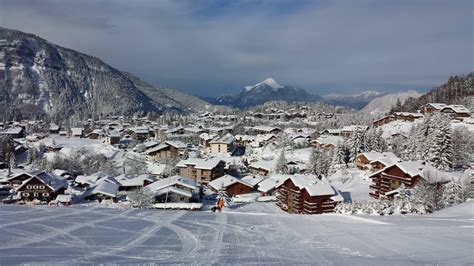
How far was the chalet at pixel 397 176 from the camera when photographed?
29.3 m

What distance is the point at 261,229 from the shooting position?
10969mm

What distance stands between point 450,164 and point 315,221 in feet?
107

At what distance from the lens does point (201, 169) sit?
50250 mm

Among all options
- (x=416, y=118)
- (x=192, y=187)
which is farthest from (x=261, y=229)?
(x=416, y=118)

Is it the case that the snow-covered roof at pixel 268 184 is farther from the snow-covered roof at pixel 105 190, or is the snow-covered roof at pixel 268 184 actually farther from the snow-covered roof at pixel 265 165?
the snow-covered roof at pixel 105 190

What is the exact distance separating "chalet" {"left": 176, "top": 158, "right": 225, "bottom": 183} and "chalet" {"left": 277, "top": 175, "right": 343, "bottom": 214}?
2025 cm

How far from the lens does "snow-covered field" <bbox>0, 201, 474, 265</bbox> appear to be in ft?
25.0

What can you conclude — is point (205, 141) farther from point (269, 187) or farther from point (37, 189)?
point (37, 189)

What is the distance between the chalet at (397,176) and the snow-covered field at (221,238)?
16.6 m

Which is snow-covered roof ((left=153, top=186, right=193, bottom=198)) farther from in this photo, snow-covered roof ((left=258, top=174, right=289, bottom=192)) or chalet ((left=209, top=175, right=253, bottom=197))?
snow-covered roof ((left=258, top=174, right=289, bottom=192))

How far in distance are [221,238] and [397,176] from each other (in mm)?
25066

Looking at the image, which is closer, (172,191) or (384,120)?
(172,191)

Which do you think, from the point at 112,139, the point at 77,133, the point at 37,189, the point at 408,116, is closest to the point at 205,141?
the point at 112,139

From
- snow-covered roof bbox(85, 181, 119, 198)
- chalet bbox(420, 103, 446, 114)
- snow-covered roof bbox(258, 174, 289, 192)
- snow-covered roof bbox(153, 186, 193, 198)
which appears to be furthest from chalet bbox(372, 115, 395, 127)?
snow-covered roof bbox(85, 181, 119, 198)
